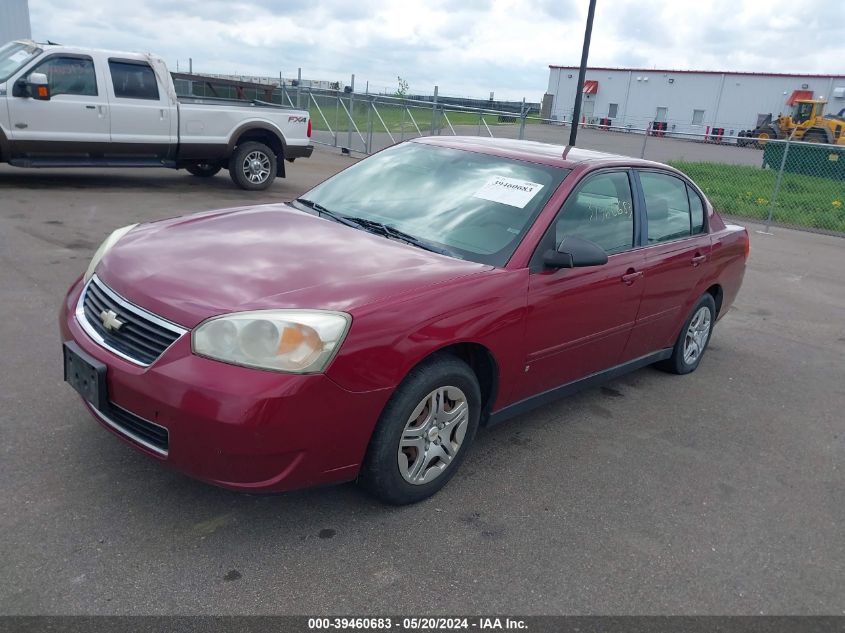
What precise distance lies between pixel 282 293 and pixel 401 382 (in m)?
0.63

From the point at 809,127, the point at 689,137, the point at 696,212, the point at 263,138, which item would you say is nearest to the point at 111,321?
the point at 696,212

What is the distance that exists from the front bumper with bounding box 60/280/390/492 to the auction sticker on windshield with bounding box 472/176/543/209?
148 centimetres

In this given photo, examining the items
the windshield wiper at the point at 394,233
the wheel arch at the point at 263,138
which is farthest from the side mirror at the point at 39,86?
the windshield wiper at the point at 394,233

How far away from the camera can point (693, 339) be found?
18.0 feet

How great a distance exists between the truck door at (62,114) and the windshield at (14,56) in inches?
7.4

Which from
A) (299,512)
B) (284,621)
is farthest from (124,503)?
(284,621)

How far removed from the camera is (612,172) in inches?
173

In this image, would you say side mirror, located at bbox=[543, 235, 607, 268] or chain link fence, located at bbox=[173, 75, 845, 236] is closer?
side mirror, located at bbox=[543, 235, 607, 268]

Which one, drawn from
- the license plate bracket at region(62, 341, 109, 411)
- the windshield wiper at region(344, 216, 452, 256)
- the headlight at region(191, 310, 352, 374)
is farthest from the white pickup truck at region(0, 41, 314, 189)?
the headlight at region(191, 310, 352, 374)

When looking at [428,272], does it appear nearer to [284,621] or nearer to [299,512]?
[299,512]

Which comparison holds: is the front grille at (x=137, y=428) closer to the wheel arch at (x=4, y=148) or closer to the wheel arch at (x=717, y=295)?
the wheel arch at (x=717, y=295)

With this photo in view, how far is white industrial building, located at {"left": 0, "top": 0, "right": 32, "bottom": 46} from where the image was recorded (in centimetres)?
2485

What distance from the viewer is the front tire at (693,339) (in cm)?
533

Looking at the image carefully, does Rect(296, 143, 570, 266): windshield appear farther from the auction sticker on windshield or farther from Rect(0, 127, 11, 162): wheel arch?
Rect(0, 127, 11, 162): wheel arch
